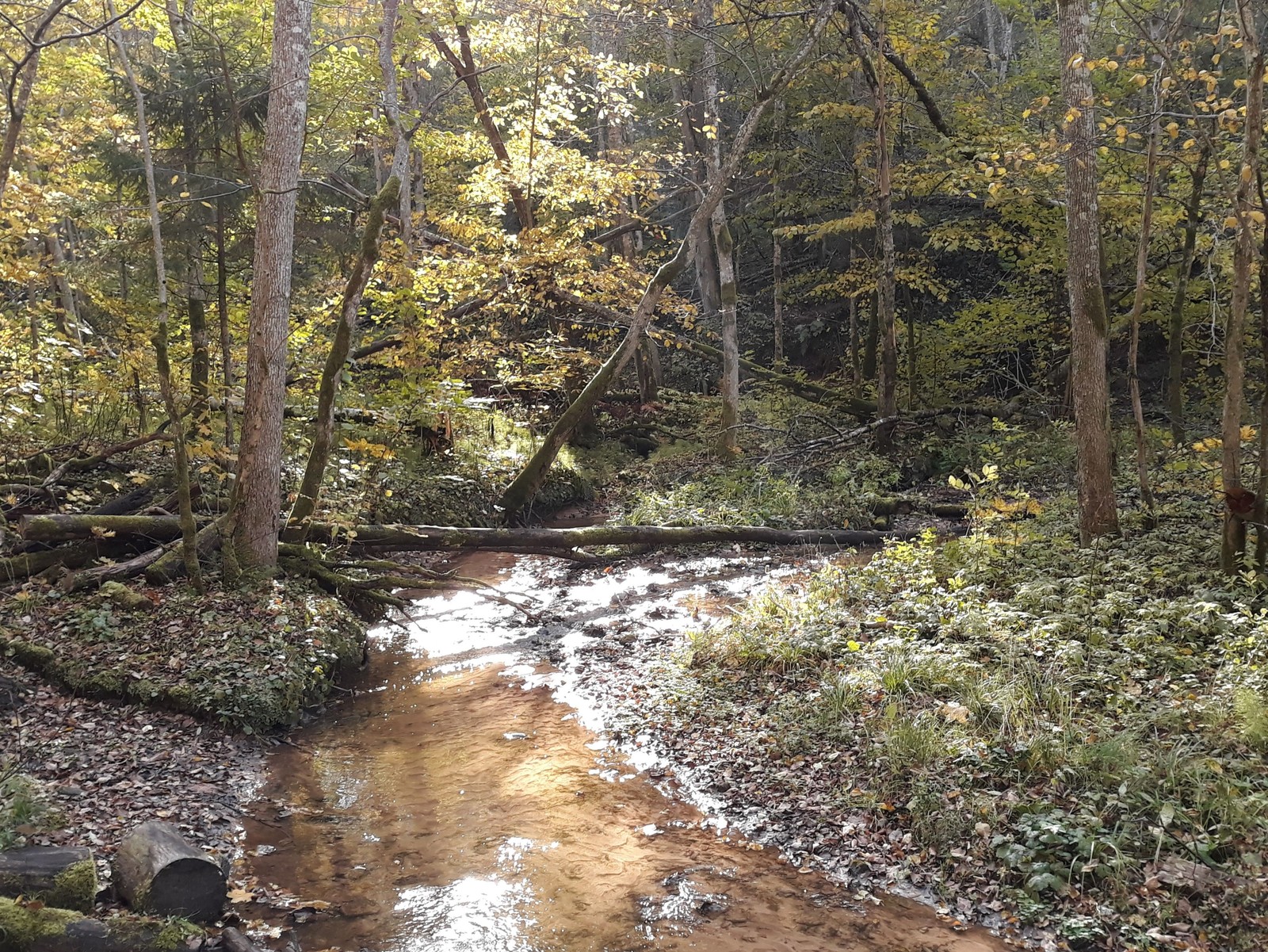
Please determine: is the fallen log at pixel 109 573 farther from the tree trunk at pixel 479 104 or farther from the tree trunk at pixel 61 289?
the tree trunk at pixel 479 104

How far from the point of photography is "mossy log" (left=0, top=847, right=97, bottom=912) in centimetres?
382

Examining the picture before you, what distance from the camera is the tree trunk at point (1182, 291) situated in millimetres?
11953

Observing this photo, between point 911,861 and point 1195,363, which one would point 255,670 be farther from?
point 1195,363

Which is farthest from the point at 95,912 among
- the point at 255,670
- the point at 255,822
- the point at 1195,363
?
the point at 1195,363

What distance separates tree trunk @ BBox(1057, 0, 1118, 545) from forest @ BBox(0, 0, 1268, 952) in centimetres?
5

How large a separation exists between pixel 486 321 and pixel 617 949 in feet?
49.5

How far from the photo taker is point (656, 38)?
19.7 m

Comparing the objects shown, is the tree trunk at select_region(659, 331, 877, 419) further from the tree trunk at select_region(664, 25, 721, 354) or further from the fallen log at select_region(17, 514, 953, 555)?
the fallen log at select_region(17, 514, 953, 555)

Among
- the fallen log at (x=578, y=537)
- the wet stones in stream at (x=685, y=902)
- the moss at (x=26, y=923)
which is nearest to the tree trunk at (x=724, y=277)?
the fallen log at (x=578, y=537)

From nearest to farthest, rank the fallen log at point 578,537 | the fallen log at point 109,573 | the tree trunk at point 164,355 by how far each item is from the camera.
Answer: the tree trunk at point 164,355 < the fallen log at point 109,573 < the fallen log at point 578,537

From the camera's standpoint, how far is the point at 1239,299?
669cm

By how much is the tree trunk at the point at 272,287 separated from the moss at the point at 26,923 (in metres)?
5.59

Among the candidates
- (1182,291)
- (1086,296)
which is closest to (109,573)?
(1086,296)

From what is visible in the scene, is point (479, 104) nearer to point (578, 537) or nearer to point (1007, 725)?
point (578, 537)
